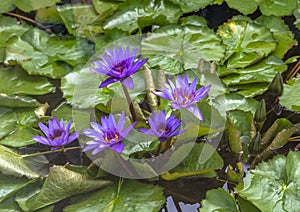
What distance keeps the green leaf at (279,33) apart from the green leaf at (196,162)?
67 centimetres

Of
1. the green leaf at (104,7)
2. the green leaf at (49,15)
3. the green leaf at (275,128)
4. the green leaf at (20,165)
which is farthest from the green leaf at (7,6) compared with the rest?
the green leaf at (275,128)

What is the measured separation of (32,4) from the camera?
→ 2256 millimetres

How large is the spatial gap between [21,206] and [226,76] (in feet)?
2.90

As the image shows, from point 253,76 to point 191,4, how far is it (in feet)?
1.73

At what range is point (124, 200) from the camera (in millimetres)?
1416

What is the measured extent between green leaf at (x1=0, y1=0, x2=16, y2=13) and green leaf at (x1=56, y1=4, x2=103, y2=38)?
0.30 meters

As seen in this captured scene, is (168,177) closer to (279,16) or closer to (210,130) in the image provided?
(210,130)

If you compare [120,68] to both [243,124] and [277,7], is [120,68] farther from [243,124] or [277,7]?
[277,7]

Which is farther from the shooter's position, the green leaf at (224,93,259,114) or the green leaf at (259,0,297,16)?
the green leaf at (259,0,297,16)

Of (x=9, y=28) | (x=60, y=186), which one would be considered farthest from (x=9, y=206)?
(x=9, y=28)

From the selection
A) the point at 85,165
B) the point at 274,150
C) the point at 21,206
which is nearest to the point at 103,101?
the point at 85,165

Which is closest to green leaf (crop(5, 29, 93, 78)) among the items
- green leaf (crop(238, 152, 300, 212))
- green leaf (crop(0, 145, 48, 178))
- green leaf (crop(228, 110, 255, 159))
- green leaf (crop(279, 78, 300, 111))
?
green leaf (crop(0, 145, 48, 178))

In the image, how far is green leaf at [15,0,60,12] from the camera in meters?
2.25

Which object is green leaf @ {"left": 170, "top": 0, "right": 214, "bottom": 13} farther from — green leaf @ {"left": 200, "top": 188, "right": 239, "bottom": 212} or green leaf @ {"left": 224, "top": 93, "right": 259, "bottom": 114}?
green leaf @ {"left": 200, "top": 188, "right": 239, "bottom": 212}
